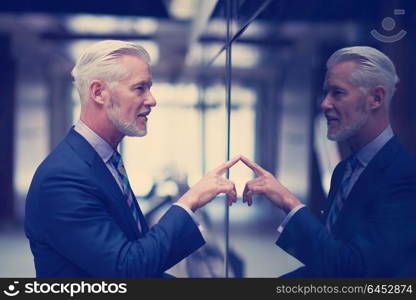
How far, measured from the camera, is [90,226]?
3.85ft

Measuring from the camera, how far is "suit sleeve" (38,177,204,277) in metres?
1.17

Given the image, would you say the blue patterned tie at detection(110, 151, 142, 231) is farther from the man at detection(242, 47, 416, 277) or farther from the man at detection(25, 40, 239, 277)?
the man at detection(242, 47, 416, 277)

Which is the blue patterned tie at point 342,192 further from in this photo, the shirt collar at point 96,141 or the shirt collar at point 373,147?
the shirt collar at point 96,141

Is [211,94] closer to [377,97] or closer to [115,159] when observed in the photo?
[115,159]

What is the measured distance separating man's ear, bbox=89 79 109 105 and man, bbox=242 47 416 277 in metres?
0.43

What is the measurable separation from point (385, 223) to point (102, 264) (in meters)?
0.66

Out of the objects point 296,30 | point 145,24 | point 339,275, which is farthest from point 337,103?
point 145,24

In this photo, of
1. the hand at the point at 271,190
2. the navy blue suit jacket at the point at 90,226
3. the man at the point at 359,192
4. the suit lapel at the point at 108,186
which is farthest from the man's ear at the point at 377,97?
the suit lapel at the point at 108,186

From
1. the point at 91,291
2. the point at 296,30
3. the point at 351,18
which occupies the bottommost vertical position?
the point at 91,291

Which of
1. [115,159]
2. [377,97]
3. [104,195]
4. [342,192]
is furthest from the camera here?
[115,159]

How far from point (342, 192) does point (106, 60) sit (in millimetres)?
681

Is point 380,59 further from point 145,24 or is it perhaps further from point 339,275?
point 145,24

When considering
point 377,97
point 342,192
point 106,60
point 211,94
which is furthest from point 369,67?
point 211,94

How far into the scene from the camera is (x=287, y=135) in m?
2.53
